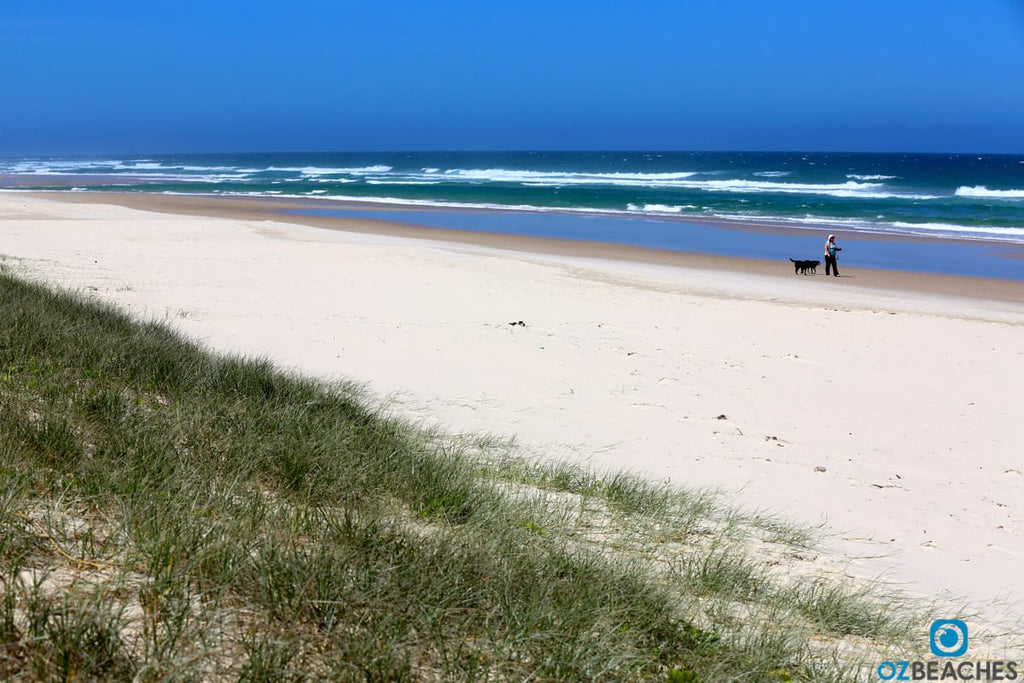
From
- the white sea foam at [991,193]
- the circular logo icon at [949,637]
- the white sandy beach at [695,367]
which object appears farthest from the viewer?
→ the white sea foam at [991,193]

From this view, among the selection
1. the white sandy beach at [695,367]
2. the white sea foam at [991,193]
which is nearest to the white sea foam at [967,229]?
the white sandy beach at [695,367]

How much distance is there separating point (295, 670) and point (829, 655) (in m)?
1.94

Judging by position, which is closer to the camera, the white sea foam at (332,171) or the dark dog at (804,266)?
the dark dog at (804,266)

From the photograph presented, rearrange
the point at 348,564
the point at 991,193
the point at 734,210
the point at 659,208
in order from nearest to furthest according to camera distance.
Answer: the point at 348,564 → the point at 734,210 → the point at 659,208 → the point at 991,193

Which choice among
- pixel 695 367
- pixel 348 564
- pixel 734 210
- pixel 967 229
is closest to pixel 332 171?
pixel 734 210

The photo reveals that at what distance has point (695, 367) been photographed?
363 inches

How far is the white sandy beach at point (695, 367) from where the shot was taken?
5.57 metres

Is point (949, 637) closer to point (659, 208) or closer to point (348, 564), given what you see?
point (348, 564)

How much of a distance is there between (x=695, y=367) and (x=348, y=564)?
684 cm

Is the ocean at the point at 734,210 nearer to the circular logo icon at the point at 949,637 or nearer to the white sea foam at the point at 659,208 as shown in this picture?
the white sea foam at the point at 659,208

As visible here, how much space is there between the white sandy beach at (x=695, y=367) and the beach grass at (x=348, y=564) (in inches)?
39.2

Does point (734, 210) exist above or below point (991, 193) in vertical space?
→ below

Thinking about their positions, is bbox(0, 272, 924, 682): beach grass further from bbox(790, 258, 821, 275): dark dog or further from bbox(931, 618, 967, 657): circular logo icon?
bbox(790, 258, 821, 275): dark dog

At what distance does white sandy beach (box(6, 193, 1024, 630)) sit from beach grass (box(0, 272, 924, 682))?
1.00 metres
